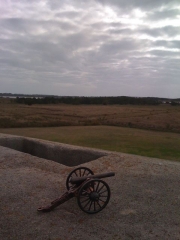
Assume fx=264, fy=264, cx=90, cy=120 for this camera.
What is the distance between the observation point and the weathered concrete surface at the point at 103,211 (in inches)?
161

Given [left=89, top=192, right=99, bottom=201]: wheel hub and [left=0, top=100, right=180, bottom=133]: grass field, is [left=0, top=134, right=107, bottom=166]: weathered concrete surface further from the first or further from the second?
[left=0, top=100, right=180, bottom=133]: grass field

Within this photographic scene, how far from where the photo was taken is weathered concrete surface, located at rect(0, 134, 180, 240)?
4.10 m

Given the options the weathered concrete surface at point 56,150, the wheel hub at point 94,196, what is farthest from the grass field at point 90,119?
the wheel hub at point 94,196

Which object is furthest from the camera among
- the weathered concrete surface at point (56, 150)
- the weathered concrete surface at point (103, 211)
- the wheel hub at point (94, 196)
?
the weathered concrete surface at point (56, 150)

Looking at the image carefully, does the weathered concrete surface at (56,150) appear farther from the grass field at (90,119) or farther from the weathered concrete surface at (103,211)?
the grass field at (90,119)

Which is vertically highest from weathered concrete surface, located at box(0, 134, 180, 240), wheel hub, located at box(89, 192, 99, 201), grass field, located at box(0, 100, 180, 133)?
wheel hub, located at box(89, 192, 99, 201)

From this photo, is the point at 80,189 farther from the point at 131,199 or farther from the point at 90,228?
the point at 131,199

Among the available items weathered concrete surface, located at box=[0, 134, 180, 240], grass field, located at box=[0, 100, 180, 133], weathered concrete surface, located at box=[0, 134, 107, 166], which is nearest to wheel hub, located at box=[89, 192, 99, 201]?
weathered concrete surface, located at box=[0, 134, 180, 240]

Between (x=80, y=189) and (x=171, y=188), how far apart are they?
2.61m

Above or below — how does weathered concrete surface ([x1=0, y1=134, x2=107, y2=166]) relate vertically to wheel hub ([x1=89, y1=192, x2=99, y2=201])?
below

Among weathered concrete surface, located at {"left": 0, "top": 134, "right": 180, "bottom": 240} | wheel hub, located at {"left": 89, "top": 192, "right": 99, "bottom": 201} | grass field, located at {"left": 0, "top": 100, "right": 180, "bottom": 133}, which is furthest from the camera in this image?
grass field, located at {"left": 0, "top": 100, "right": 180, "bottom": 133}

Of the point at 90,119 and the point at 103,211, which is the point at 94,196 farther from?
the point at 90,119

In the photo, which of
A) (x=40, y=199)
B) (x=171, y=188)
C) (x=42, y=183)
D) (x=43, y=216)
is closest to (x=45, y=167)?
(x=42, y=183)

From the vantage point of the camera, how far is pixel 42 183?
6152 millimetres
